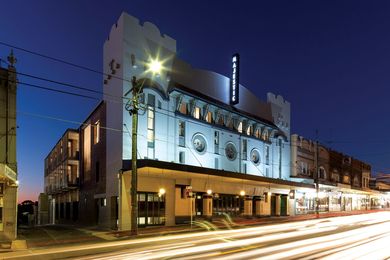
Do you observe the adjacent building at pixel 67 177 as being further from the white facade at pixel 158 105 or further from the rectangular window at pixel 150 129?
the rectangular window at pixel 150 129

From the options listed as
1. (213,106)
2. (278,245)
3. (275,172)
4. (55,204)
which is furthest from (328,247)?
(55,204)

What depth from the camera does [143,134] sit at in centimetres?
3144

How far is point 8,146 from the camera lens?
23.8 m

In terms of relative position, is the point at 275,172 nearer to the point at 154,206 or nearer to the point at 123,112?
the point at 154,206

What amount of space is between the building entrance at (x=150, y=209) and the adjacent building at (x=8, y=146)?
9.21m

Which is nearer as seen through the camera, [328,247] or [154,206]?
[328,247]

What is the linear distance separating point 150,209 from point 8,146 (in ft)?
37.7

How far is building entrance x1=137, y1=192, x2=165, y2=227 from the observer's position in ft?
100

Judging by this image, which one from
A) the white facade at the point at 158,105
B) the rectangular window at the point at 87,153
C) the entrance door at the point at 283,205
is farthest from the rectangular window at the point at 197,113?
the entrance door at the point at 283,205

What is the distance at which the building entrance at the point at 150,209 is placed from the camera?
1204 inches

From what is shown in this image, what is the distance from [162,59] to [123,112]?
6106 millimetres

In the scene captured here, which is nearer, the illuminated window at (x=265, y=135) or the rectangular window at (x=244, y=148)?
the rectangular window at (x=244, y=148)

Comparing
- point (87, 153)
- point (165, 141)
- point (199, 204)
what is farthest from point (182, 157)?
point (87, 153)

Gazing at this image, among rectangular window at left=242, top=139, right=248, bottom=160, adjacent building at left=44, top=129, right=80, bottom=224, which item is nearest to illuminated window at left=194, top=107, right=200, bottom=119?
rectangular window at left=242, top=139, right=248, bottom=160
